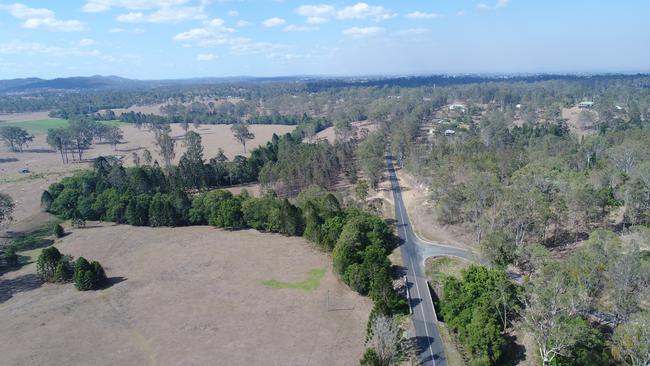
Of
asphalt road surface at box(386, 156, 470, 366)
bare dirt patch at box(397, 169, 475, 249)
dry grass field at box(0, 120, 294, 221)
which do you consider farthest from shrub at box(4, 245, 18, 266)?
bare dirt patch at box(397, 169, 475, 249)

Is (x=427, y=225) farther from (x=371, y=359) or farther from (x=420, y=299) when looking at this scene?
(x=371, y=359)

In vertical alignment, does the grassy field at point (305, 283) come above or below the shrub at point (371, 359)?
below

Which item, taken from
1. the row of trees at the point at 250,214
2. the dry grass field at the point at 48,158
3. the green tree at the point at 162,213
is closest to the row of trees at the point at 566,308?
the row of trees at the point at 250,214

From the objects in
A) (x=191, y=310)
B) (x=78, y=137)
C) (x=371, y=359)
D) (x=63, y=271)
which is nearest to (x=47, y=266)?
(x=63, y=271)

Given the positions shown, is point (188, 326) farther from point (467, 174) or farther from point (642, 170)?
point (642, 170)

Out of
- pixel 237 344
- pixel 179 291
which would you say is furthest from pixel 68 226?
pixel 237 344

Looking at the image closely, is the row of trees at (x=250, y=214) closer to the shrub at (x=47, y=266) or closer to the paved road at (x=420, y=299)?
the paved road at (x=420, y=299)

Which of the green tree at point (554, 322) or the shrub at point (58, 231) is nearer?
the green tree at point (554, 322)
